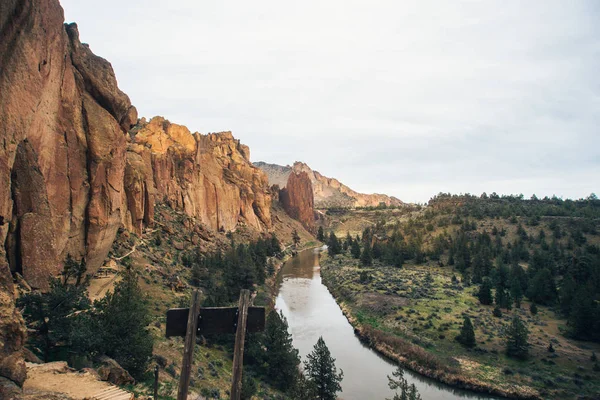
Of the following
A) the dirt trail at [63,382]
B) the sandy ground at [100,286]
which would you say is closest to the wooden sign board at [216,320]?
the dirt trail at [63,382]

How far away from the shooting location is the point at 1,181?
1489cm

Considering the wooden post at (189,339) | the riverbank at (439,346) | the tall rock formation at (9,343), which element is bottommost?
the riverbank at (439,346)

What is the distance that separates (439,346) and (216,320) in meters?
31.3

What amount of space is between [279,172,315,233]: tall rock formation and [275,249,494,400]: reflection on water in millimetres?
82123

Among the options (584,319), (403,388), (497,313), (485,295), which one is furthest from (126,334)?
(485,295)

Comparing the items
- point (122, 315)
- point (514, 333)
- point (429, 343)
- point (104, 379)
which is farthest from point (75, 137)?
point (514, 333)

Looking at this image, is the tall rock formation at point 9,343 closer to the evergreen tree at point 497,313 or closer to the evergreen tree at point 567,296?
the evergreen tree at point 497,313

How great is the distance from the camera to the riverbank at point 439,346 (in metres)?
26.2

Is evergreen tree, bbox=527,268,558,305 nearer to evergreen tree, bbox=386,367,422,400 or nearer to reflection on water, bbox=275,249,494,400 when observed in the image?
reflection on water, bbox=275,249,494,400

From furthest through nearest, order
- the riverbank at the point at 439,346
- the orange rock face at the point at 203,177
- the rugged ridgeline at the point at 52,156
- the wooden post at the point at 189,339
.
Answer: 1. the orange rock face at the point at 203,177
2. the riverbank at the point at 439,346
3. the rugged ridgeline at the point at 52,156
4. the wooden post at the point at 189,339

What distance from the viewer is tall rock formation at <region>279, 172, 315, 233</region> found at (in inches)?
5891

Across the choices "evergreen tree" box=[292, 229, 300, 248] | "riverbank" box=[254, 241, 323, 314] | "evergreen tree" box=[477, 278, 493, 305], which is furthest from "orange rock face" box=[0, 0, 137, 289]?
"evergreen tree" box=[292, 229, 300, 248]

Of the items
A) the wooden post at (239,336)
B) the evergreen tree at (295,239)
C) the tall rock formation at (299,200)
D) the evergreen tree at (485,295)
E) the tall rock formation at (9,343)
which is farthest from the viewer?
the tall rock formation at (299,200)

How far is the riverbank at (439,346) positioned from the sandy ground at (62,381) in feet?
83.3
